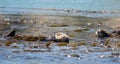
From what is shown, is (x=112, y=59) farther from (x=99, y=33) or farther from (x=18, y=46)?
(x=99, y=33)

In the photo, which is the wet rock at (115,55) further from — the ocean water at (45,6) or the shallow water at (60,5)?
the shallow water at (60,5)

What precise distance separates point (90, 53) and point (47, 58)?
2783mm

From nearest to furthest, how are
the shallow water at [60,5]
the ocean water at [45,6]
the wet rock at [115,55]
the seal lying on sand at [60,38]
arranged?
the wet rock at [115,55] < the seal lying on sand at [60,38] < the ocean water at [45,6] < the shallow water at [60,5]

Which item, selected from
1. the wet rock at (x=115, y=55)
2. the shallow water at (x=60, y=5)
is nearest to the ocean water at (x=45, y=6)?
the shallow water at (x=60, y=5)

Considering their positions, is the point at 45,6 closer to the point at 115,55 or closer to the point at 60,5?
the point at 60,5

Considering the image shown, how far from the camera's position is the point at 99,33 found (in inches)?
1266

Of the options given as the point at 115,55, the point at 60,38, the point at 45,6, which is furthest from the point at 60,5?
the point at 115,55

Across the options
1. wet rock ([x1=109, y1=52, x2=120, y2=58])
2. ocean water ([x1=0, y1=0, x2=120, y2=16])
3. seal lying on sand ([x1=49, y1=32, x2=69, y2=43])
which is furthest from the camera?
ocean water ([x1=0, y1=0, x2=120, y2=16])

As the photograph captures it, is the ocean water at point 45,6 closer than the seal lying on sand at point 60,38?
No

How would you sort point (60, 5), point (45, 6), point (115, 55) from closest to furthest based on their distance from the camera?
point (115, 55) → point (45, 6) → point (60, 5)

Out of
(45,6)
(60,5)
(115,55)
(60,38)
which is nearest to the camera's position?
(115,55)

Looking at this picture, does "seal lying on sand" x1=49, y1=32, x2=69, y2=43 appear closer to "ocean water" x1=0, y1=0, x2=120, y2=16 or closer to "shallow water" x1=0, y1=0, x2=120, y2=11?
"ocean water" x1=0, y1=0, x2=120, y2=16

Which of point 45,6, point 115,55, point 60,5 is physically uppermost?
point 115,55

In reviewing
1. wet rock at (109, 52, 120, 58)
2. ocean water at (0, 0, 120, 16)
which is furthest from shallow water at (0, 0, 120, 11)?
wet rock at (109, 52, 120, 58)
